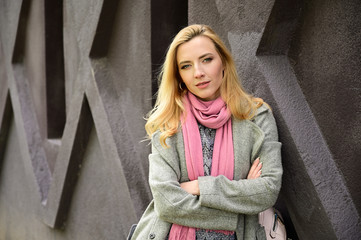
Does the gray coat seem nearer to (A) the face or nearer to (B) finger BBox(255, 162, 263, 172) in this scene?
(B) finger BBox(255, 162, 263, 172)

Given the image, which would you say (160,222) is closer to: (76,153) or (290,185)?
(290,185)

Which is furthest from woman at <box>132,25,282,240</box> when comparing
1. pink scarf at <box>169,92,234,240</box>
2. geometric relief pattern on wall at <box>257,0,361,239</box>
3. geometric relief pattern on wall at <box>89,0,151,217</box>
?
geometric relief pattern on wall at <box>89,0,151,217</box>

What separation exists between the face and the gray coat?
207 mm

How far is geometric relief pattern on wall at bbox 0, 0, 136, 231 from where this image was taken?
3.76m

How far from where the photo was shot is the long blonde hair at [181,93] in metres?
2.17

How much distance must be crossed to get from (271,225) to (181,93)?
2.61 feet

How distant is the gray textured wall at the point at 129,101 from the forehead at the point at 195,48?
325 mm

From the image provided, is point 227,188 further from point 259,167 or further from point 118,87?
point 118,87

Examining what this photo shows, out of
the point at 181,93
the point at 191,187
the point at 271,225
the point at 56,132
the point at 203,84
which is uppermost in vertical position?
the point at 203,84

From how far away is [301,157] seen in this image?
2.25 meters

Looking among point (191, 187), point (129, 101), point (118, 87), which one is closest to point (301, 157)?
point (191, 187)

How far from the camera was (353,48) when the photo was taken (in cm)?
212

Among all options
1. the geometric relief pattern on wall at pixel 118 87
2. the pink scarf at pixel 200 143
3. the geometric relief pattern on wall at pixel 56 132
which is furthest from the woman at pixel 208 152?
the geometric relief pattern on wall at pixel 56 132

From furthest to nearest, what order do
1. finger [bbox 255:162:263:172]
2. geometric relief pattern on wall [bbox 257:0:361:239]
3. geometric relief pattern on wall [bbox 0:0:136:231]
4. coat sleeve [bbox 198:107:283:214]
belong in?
geometric relief pattern on wall [bbox 0:0:136:231]
geometric relief pattern on wall [bbox 257:0:361:239]
finger [bbox 255:162:263:172]
coat sleeve [bbox 198:107:283:214]
